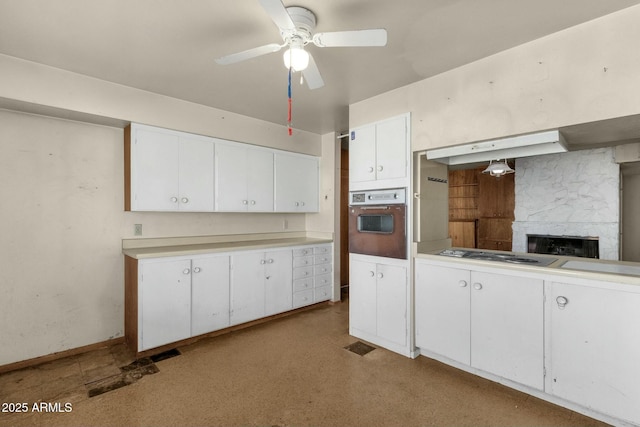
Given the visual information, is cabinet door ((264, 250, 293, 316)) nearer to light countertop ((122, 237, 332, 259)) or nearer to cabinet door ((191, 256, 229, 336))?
light countertop ((122, 237, 332, 259))

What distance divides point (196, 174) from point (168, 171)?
0.94 feet

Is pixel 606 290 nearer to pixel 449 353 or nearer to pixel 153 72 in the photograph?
pixel 449 353

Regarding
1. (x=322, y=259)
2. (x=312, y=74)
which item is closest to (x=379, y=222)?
(x=322, y=259)

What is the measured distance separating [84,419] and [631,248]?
6220mm

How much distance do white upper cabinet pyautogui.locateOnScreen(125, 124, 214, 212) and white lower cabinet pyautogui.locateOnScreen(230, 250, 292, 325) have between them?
30.4 inches

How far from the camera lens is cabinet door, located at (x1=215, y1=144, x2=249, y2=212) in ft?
11.3

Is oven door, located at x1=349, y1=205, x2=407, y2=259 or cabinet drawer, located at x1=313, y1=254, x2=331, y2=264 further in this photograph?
cabinet drawer, located at x1=313, y1=254, x2=331, y2=264

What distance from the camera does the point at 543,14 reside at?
1.80 meters

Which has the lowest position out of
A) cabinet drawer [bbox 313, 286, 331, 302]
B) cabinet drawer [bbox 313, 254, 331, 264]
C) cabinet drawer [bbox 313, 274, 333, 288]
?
cabinet drawer [bbox 313, 286, 331, 302]

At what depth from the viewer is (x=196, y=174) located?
3.29m

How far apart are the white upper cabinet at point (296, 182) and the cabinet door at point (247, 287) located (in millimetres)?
868

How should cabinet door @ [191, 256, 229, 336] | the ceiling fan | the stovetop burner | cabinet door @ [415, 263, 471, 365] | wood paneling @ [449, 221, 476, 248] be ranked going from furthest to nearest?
wood paneling @ [449, 221, 476, 248] < cabinet door @ [191, 256, 229, 336] < cabinet door @ [415, 263, 471, 365] < the stovetop burner < the ceiling fan

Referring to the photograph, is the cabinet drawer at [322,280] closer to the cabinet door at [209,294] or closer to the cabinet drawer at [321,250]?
the cabinet drawer at [321,250]

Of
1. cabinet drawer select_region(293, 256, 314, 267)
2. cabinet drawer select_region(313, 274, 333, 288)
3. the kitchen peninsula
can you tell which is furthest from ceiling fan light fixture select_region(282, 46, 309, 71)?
cabinet drawer select_region(313, 274, 333, 288)
